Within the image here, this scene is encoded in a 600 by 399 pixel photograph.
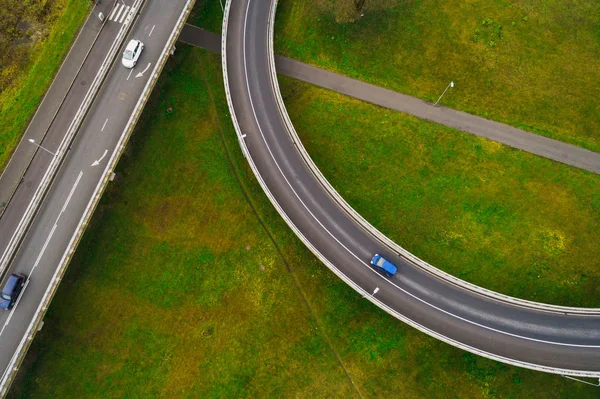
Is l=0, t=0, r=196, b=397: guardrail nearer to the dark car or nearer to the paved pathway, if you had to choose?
the dark car

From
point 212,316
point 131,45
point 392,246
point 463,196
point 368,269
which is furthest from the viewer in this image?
point 463,196

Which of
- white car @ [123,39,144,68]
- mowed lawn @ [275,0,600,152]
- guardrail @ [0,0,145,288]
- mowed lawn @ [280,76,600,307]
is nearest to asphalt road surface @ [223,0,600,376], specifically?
mowed lawn @ [280,76,600,307]

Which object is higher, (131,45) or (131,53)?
(131,45)

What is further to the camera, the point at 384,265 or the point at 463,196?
the point at 463,196

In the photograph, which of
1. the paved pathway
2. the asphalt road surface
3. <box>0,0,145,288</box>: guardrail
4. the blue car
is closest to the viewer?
the asphalt road surface

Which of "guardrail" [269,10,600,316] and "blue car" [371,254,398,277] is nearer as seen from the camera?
"guardrail" [269,10,600,316]

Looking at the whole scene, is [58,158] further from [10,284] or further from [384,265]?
[384,265]

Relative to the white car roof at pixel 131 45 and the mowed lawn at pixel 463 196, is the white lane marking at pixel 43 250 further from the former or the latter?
the mowed lawn at pixel 463 196

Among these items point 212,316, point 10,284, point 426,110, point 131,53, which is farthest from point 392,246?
point 10,284

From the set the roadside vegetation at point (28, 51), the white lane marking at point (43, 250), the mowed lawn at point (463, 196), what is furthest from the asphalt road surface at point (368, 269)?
the white lane marking at point (43, 250)
